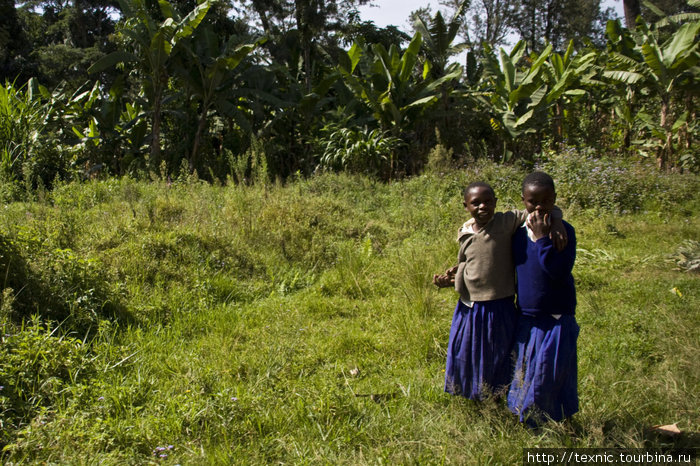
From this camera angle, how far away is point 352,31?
14.7 m

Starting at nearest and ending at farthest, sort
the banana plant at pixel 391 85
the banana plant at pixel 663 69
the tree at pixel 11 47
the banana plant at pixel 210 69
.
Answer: the banana plant at pixel 663 69 → the banana plant at pixel 210 69 → the banana plant at pixel 391 85 → the tree at pixel 11 47

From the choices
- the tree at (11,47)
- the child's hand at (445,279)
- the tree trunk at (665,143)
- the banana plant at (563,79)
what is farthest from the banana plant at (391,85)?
the tree at (11,47)

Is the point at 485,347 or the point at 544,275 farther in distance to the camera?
the point at 485,347

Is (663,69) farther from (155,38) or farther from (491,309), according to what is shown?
(155,38)

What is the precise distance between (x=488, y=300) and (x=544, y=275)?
1.03ft

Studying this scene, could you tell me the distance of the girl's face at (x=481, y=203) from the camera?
2.42 metres

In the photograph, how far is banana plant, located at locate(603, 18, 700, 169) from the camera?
8.97 metres

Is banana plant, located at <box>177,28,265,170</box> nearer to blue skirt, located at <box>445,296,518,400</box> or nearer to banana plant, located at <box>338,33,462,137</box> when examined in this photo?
banana plant, located at <box>338,33,462,137</box>

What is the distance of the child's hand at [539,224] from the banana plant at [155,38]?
345 inches

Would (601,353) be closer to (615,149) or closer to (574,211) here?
(574,211)

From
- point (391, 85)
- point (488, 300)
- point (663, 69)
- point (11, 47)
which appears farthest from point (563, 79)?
point (11, 47)

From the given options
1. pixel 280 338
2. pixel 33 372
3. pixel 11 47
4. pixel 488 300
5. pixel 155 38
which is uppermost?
pixel 11 47

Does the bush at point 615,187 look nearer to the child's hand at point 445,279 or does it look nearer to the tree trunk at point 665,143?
the tree trunk at point 665,143

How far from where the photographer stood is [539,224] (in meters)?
2.19
